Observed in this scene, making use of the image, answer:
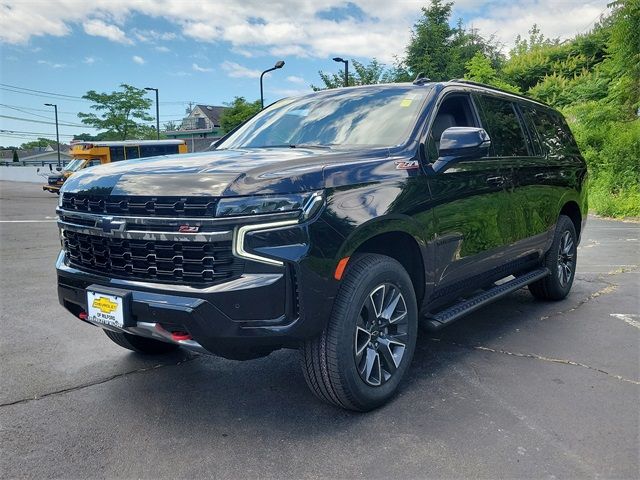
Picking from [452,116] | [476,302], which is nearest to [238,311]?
[476,302]

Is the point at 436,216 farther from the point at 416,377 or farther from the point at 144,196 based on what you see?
the point at 144,196

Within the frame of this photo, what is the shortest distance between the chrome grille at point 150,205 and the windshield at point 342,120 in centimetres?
137

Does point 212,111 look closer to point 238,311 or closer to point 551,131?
point 551,131

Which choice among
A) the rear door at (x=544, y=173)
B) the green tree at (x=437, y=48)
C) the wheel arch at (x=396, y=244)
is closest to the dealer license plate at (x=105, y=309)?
the wheel arch at (x=396, y=244)

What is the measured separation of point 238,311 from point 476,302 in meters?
2.07

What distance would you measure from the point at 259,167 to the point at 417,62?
37.5 meters

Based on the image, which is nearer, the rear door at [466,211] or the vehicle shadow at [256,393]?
the vehicle shadow at [256,393]

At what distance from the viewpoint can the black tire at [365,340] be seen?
2.84m

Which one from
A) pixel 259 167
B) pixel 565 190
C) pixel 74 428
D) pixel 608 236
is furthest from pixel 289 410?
pixel 608 236

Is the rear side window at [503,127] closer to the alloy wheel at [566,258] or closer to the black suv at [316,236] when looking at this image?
the black suv at [316,236]

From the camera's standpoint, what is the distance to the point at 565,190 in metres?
5.39

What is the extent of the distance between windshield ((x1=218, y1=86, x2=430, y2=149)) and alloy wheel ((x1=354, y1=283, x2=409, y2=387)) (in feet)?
3.31

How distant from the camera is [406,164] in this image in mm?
3340

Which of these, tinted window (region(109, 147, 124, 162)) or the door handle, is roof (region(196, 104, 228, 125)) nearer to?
tinted window (region(109, 147, 124, 162))
